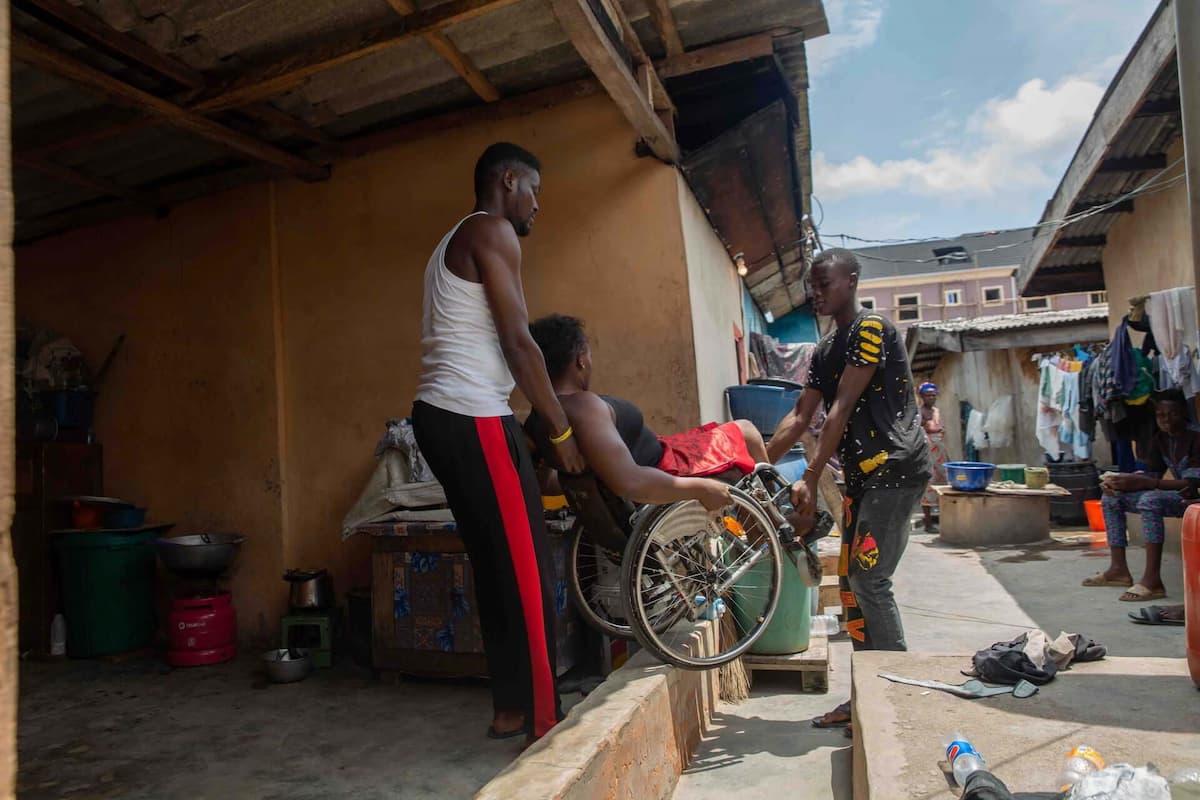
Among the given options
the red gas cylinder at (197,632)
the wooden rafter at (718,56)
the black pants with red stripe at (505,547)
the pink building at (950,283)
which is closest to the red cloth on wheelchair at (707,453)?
the black pants with red stripe at (505,547)

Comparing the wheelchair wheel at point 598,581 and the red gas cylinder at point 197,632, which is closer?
the wheelchair wheel at point 598,581

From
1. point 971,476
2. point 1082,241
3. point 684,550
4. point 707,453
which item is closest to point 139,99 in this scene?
point 707,453

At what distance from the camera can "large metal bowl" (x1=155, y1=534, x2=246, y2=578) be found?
5.17 meters

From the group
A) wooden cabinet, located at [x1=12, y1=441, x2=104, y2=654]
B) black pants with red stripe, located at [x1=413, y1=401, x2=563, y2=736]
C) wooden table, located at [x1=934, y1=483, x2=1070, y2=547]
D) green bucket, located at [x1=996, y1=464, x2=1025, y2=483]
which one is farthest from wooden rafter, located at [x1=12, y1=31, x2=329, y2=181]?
green bucket, located at [x1=996, y1=464, x2=1025, y2=483]

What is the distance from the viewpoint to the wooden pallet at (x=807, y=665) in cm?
388

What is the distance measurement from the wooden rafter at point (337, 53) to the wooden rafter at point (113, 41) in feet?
0.51

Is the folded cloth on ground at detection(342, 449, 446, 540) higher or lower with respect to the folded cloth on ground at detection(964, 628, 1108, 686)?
higher

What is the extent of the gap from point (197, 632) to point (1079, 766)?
5152 millimetres

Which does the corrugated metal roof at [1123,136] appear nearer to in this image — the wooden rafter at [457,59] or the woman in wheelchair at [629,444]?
the woman in wheelchair at [629,444]

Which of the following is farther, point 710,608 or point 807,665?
point 807,665

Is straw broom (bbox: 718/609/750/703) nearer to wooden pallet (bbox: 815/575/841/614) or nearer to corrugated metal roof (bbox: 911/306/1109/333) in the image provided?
wooden pallet (bbox: 815/575/841/614)

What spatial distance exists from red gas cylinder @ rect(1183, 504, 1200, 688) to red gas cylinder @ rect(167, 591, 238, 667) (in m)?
5.33

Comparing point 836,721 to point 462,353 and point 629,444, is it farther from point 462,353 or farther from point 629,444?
point 462,353

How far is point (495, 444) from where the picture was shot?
8.45 feet
